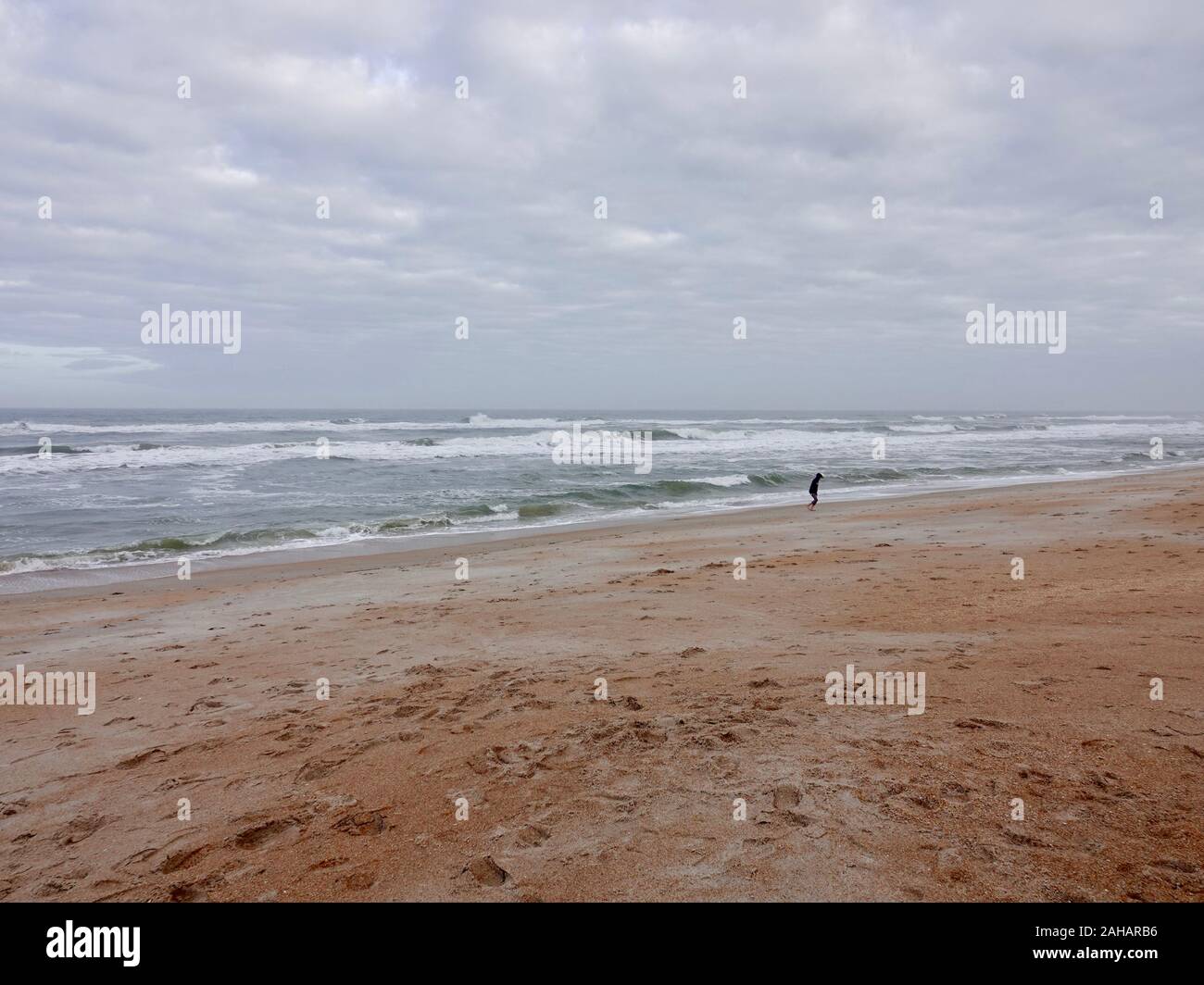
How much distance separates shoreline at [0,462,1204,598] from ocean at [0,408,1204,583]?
0.27 metres

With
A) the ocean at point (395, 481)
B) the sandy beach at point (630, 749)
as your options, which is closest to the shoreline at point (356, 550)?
the ocean at point (395, 481)

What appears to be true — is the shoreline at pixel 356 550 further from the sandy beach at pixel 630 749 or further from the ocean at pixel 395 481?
the sandy beach at pixel 630 749

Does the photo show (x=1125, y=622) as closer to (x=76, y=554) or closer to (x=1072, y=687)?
(x=1072, y=687)

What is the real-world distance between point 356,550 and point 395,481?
1175 cm

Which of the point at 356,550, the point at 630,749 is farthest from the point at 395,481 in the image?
the point at 630,749

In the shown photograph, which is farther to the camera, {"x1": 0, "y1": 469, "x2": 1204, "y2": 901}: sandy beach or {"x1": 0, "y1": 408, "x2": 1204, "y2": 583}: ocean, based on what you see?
{"x1": 0, "y1": 408, "x2": 1204, "y2": 583}: ocean

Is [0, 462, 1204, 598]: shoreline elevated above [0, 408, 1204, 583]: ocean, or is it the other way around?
[0, 408, 1204, 583]: ocean

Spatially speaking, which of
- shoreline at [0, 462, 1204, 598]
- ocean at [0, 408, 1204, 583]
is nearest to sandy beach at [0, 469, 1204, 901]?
shoreline at [0, 462, 1204, 598]

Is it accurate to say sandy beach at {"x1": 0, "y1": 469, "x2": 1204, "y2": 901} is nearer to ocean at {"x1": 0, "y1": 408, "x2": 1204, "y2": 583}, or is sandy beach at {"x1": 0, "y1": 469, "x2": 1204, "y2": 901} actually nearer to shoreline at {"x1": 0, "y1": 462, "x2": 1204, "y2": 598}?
shoreline at {"x1": 0, "y1": 462, "x2": 1204, "y2": 598}

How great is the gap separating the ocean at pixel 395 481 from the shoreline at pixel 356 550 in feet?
0.89

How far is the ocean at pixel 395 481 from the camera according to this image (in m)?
15.8

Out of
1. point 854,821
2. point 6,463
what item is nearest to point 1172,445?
point 854,821

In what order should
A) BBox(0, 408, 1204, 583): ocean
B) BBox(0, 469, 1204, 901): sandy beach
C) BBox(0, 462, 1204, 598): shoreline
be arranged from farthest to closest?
BBox(0, 408, 1204, 583): ocean
BBox(0, 462, 1204, 598): shoreline
BBox(0, 469, 1204, 901): sandy beach

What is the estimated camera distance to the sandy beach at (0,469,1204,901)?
317cm
